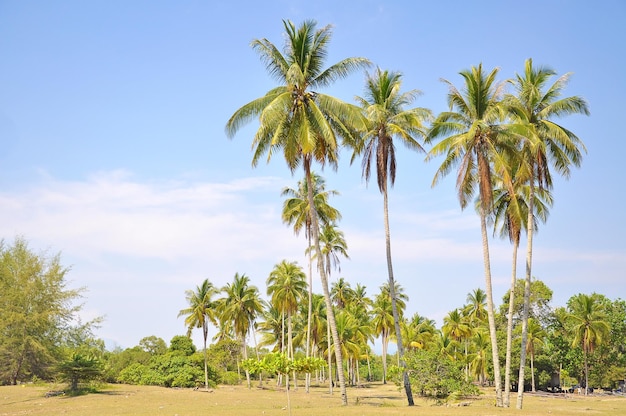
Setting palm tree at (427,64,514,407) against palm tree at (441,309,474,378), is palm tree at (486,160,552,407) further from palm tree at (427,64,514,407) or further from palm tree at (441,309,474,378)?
palm tree at (441,309,474,378)

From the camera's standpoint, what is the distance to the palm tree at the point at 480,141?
26594 mm

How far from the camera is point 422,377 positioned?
3638cm

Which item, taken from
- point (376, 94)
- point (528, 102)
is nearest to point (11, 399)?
point (376, 94)

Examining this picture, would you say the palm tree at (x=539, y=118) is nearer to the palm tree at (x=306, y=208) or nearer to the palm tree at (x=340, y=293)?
the palm tree at (x=306, y=208)

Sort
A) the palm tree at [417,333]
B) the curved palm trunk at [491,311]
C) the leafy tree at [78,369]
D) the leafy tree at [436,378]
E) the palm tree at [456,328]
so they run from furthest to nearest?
the palm tree at [456,328] → the palm tree at [417,333] → the leafy tree at [436,378] → the leafy tree at [78,369] → the curved palm trunk at [491,311]

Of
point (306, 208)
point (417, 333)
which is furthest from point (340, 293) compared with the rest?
point (306, 208)

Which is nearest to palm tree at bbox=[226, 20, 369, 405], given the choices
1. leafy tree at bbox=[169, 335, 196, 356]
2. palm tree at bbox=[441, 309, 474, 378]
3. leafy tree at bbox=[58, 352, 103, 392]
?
leafy tree at bbox=[58, 352, 103, 392]

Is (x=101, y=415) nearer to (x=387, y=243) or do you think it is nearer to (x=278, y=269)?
(x=387, y=243)

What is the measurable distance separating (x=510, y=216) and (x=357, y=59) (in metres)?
13.6

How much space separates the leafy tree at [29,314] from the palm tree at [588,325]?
53134mm

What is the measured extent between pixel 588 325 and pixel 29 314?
5701 centimetres

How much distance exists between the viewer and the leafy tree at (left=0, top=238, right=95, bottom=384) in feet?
134

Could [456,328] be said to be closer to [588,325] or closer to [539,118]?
[588,325]

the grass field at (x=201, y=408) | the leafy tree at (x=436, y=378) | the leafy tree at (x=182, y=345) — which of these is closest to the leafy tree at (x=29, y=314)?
the grass field at (x=201, y=408)
